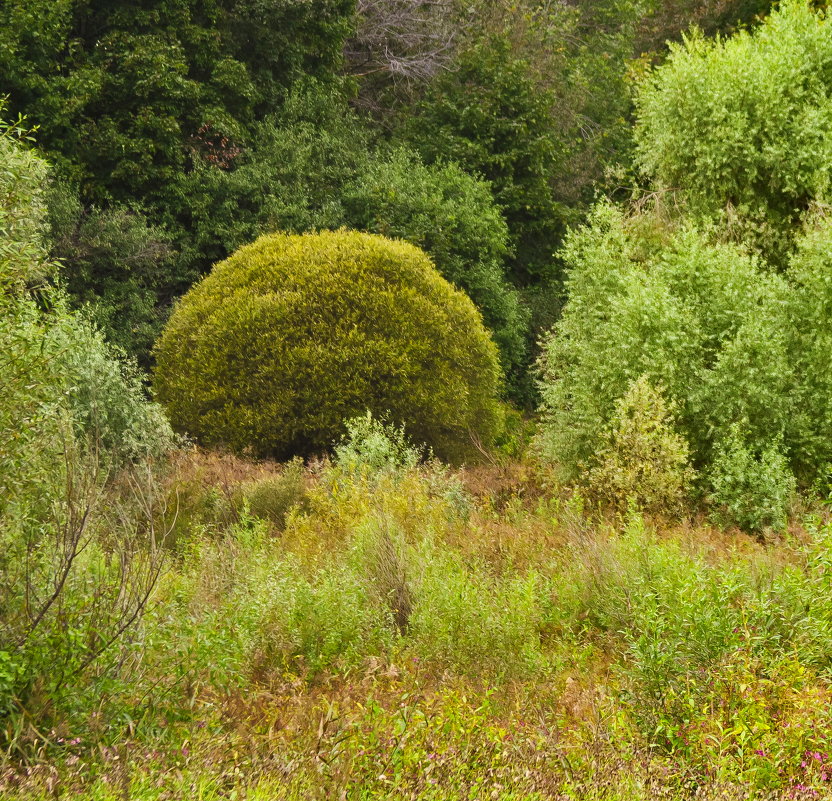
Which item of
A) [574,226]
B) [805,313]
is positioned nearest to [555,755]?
[805,313]

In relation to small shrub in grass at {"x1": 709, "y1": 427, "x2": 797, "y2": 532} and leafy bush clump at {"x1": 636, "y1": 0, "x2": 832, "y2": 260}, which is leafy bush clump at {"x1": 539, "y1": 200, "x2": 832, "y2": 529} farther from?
leafy bush clump at {"x1": 636, "y1": 0, "x2": 832, "y2": 260}

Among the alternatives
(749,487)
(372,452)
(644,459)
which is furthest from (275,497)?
(749,487)

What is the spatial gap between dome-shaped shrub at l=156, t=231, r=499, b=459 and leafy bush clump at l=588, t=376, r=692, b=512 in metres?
3.08

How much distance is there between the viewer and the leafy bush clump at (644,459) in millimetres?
10344

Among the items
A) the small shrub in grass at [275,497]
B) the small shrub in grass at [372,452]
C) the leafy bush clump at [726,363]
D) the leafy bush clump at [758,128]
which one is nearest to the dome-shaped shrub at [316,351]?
the small shrub in grass at [372,452]

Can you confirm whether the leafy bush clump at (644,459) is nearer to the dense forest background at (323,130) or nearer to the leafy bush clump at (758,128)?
the leafy bush clump at (758,128)

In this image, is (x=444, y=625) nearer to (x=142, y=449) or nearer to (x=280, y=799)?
(x=280, y=799)

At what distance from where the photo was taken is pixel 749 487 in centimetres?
1034

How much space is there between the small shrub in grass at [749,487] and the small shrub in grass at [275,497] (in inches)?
163

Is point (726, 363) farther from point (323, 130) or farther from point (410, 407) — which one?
point (323, 130)

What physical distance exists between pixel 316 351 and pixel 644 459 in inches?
172

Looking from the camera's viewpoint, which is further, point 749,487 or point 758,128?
point 758,128

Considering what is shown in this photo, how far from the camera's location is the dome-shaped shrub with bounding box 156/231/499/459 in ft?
42.2

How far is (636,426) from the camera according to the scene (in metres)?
10.8
